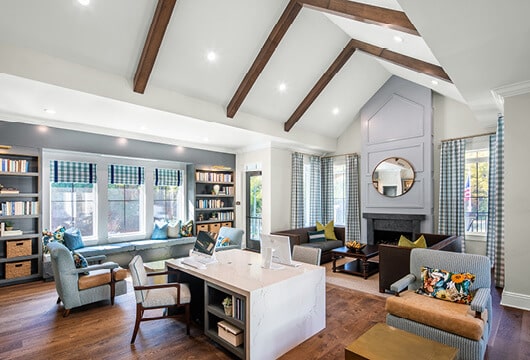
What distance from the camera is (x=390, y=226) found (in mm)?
6586

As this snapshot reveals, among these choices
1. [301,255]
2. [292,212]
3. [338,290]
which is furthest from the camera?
[292,212]

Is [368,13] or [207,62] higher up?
[368,13]

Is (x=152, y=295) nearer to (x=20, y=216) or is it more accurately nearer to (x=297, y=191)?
(x=20, y=216)

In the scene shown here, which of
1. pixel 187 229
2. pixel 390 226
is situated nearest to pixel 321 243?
pixel 390 226

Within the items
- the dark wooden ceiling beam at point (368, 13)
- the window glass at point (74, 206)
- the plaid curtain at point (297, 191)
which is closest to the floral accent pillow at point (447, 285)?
the dark wooden ceiling beam at point (368, 13)

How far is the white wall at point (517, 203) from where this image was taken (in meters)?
3.58

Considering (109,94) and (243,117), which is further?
(243,117)

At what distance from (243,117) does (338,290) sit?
359 centimetres

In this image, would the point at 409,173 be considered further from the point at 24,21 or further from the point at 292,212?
the point at 24,21

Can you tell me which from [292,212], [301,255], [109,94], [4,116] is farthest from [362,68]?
[4,116]

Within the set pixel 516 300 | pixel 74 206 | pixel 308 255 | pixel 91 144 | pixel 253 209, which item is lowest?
pixel 516 300

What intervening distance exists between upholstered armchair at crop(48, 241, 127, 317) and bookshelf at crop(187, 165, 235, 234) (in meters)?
3.06

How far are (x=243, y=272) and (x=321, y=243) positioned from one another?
364 cm

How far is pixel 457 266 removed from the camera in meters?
2.94
